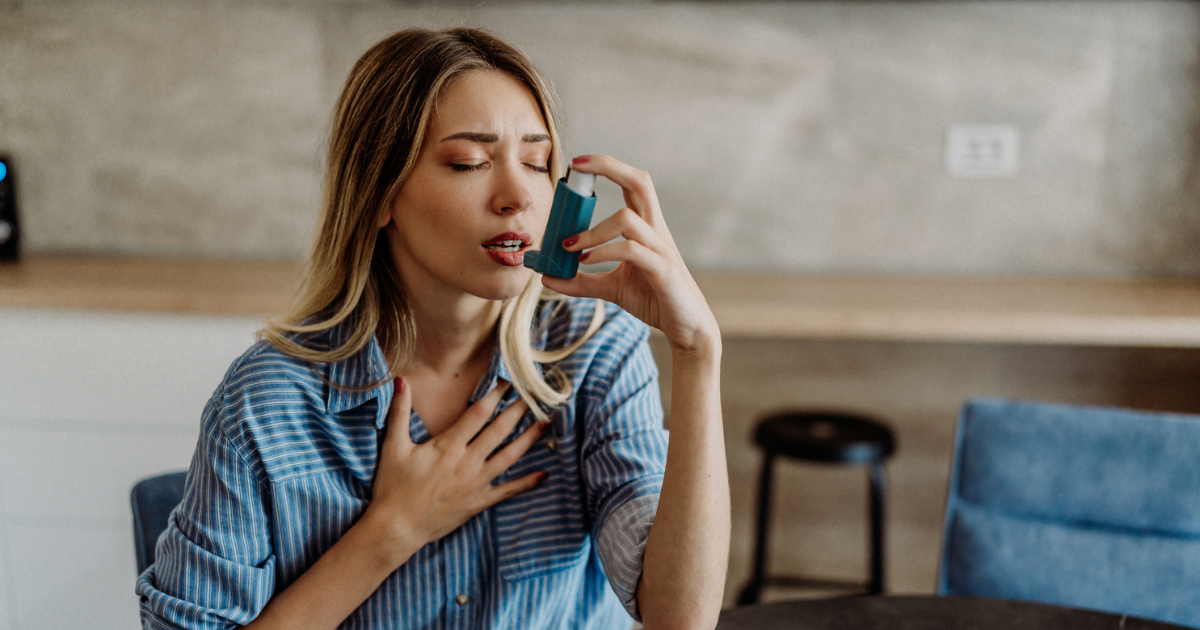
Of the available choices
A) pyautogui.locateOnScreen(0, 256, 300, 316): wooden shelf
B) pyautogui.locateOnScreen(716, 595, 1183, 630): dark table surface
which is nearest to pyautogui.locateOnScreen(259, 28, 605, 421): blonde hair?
pyautogui.locateOnScreen(716, 595, 1183, 630): dark table surface

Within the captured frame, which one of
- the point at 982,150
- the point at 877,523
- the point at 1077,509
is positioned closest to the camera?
the point at 1077,509

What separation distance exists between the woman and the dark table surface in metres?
0.11

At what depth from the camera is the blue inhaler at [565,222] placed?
2.30 feet

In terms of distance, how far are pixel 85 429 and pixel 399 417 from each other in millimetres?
1142

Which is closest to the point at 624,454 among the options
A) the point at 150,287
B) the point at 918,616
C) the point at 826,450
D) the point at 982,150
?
the point at 918,616

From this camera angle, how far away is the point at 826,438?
1715mm

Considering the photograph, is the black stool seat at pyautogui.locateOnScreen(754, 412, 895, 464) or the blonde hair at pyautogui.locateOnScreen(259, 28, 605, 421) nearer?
the blonde hair at pyautogui.locateOnScreen(259, 28, 605, 421)

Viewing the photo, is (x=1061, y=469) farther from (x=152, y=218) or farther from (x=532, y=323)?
(x=152, y=218)

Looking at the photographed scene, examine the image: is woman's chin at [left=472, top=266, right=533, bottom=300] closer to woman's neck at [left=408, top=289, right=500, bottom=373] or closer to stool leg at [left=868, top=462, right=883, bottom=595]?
woman's neck at [left=408, top=289, right=500, bottom=373]

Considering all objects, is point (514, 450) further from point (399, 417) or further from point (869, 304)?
point (869, 304)

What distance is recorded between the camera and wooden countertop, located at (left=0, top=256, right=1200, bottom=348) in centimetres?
158

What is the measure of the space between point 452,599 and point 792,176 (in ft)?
5.08

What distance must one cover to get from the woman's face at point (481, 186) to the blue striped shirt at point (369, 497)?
0.48 feet

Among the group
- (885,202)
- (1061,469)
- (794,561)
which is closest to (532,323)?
(1061,469)
